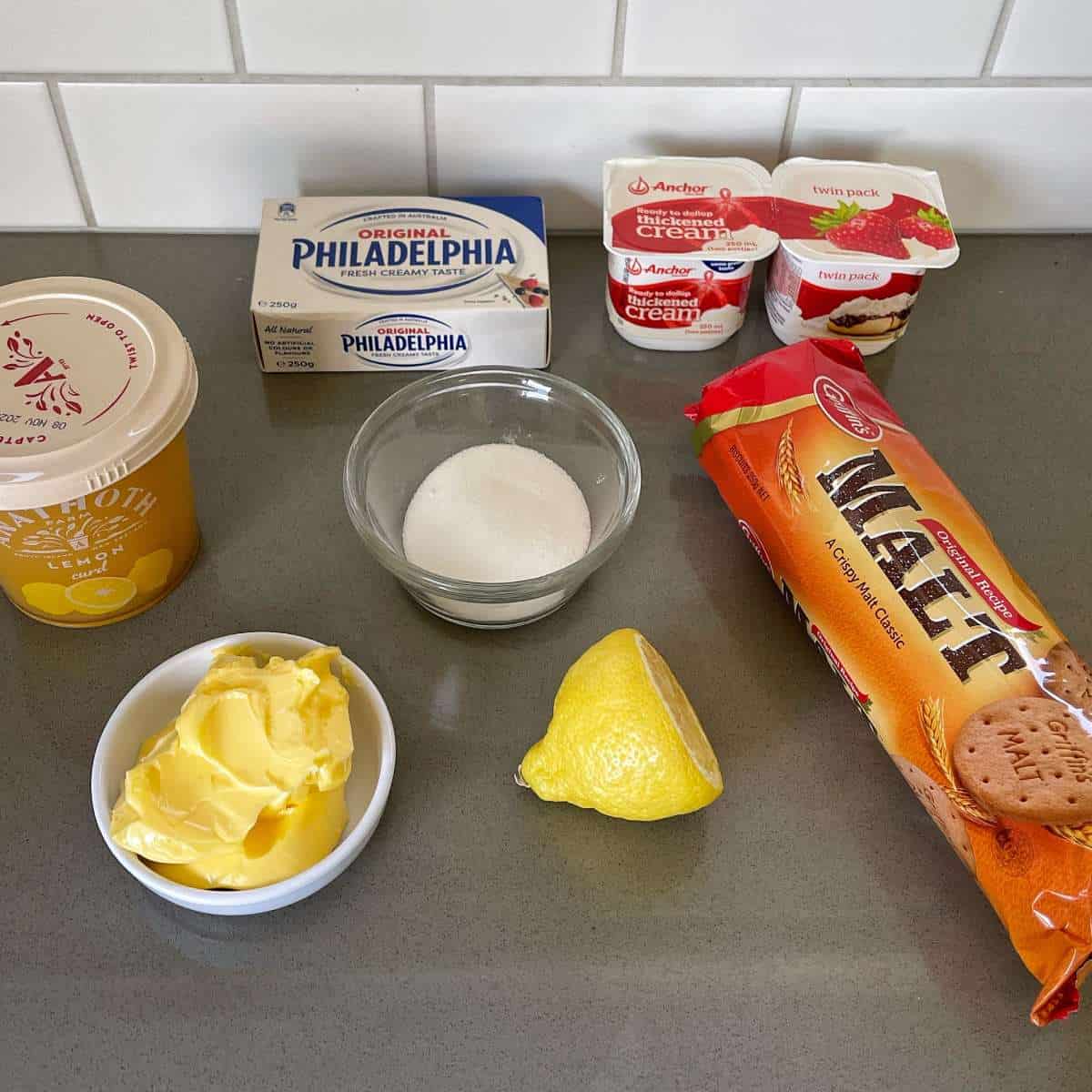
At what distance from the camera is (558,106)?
860 mm

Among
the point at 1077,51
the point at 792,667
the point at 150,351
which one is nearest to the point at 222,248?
the point at 150,351

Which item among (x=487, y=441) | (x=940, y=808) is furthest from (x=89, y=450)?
(x=940, y=808)

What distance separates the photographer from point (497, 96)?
0.85 metres

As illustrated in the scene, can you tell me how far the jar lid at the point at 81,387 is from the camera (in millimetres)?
578

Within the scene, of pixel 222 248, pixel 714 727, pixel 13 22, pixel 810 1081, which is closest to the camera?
pixel 810 1081

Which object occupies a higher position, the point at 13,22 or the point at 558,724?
the point at 13,22

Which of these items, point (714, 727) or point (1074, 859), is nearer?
point (1074, 859)

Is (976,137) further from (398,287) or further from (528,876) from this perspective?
(528,876)

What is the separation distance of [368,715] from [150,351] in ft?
0.81

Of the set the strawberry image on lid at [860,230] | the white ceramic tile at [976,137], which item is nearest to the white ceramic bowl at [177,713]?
the strawberry image on lid at [860,230]

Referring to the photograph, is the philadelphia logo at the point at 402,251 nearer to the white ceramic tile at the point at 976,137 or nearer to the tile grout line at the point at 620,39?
the tile grout line at the point at 620,39

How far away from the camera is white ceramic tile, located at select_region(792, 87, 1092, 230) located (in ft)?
2.86

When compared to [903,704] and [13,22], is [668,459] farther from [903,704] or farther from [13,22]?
[13,22]

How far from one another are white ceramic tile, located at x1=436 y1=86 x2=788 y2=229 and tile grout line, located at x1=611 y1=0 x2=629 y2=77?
17mm
